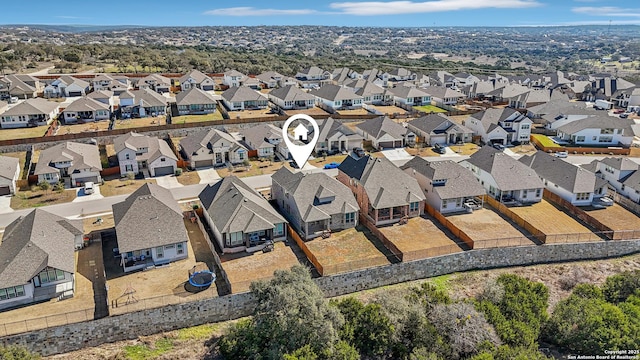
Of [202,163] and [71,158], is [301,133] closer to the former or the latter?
[202,163]

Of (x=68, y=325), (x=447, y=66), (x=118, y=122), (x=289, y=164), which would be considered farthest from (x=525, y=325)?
(x=447, y=66)

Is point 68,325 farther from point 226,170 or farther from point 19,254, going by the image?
point 226,170

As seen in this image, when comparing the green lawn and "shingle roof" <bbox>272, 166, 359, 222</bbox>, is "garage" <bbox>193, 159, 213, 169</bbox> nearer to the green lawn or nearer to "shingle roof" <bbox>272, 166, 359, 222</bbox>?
"shingle roof" <bbox>272, 166, 359, 222</bbox>

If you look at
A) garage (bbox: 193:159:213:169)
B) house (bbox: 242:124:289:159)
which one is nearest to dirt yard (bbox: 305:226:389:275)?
house (bbox: 242:124:289:159)

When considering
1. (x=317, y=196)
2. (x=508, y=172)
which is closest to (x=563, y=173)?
(x=508, y=172)

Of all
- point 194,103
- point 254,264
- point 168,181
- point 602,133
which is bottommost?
point 254,264
